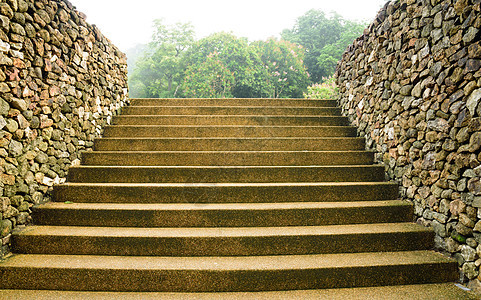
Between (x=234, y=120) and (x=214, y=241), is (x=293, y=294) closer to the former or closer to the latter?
(x=214, y=241)

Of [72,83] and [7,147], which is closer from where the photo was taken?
[7,147]

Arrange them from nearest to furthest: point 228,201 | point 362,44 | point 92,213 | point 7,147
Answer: point 7,147, point 92,213, point 228,201, point 362,44

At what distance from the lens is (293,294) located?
1.79 m

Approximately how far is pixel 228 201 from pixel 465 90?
90.3 inches

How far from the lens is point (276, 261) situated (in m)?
1.97

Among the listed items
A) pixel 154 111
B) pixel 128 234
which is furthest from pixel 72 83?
pixel 128 234

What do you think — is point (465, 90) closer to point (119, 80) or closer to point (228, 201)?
point (228, 201)

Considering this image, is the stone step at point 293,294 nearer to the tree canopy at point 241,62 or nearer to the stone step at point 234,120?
the stone step at point 234,120

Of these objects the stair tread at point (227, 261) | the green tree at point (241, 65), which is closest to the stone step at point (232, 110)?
the stair tread at point (227, 261)

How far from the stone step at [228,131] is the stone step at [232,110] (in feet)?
1.72

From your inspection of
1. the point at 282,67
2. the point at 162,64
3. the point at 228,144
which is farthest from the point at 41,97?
the point at 162,64

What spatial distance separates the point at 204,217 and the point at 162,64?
1105 centimetres

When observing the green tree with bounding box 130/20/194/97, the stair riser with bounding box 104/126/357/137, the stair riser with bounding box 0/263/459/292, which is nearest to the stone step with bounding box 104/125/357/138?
the stair riser with bounding box 104/126/357/137

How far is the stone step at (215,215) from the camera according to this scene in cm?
229
